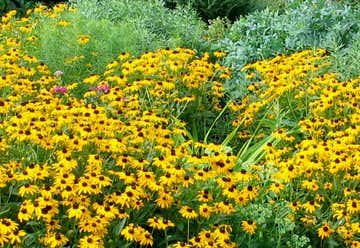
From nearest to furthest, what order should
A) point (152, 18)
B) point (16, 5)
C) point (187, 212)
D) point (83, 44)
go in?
point (187, 212) → point (83, 44) → point (152, 18) → point (16, 5)

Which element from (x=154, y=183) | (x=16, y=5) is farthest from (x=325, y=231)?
(x=16, y=5)

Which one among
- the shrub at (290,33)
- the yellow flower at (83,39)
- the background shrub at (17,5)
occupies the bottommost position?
the shrub at (290,33)

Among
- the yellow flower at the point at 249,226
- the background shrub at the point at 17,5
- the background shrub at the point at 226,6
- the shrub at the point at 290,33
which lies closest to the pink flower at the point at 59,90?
the shrub at the point at 290,33

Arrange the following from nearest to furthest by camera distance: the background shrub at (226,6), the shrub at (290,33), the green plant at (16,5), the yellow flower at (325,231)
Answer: the yellow flower at (325,231) → the shrub at (290,33) → the background shrub at (226,6) → the green plant at (16,5)

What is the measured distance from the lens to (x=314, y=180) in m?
3.44

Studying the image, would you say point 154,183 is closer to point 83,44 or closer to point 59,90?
point 59,90

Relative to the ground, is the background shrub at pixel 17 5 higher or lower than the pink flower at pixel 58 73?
lower

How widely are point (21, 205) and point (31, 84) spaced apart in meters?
1.59

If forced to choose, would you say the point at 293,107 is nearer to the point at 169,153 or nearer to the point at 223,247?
the point at 169,153

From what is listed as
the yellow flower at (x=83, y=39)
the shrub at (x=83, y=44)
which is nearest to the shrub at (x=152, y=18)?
the shrub at (x=83, y=44)

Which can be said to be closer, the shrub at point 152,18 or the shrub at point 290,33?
the shrub at point 290,33

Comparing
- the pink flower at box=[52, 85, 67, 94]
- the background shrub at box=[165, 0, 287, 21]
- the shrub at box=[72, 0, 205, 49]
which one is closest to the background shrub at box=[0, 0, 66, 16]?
the shrub at box=[72, 0, 205, 49]

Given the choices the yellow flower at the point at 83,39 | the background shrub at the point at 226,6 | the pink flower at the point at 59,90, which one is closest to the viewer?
the pink flower at the point at 59,90

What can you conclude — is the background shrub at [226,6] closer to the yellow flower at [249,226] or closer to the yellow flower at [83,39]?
the yellow flower at [83,39]
